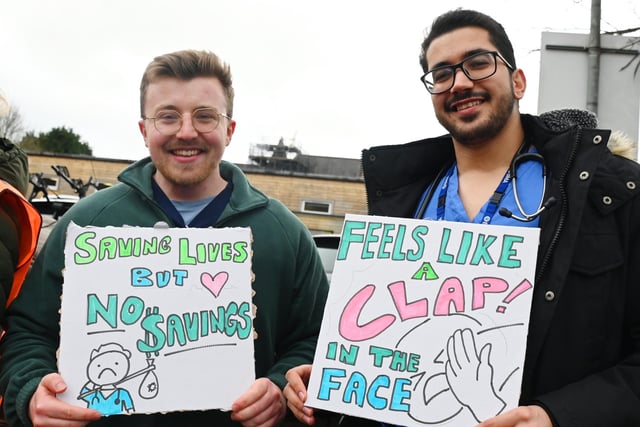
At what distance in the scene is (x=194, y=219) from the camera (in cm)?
228

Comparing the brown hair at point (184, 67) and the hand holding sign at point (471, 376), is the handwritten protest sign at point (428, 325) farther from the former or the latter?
the brown hair at point (184, 67)

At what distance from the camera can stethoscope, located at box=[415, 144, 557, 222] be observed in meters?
1.84

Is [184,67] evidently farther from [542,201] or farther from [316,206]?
[316,206]

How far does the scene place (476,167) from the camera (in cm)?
216

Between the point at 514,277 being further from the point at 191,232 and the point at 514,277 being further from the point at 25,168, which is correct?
the point at 25,168

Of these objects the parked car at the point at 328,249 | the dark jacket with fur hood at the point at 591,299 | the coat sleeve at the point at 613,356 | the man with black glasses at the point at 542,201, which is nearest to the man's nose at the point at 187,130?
the man with black glasses at the point at 542,201

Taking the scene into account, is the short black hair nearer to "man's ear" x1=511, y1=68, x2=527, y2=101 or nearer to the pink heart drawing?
"man's ear" x1=511, y1=68, x2=527, y2=101

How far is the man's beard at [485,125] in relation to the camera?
2.04m

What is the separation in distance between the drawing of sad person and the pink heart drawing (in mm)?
338

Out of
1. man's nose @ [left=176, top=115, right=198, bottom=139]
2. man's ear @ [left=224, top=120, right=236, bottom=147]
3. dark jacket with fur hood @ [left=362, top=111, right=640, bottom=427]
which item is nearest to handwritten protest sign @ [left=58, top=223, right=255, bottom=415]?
man's nose @ [left=176, top=115, right=198, bottom=139]

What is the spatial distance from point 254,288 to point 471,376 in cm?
89

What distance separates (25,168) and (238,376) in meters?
1.27

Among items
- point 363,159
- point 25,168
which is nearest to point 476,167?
point 363,159

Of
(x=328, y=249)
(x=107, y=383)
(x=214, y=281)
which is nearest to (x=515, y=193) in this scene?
(x=214, y=281)
